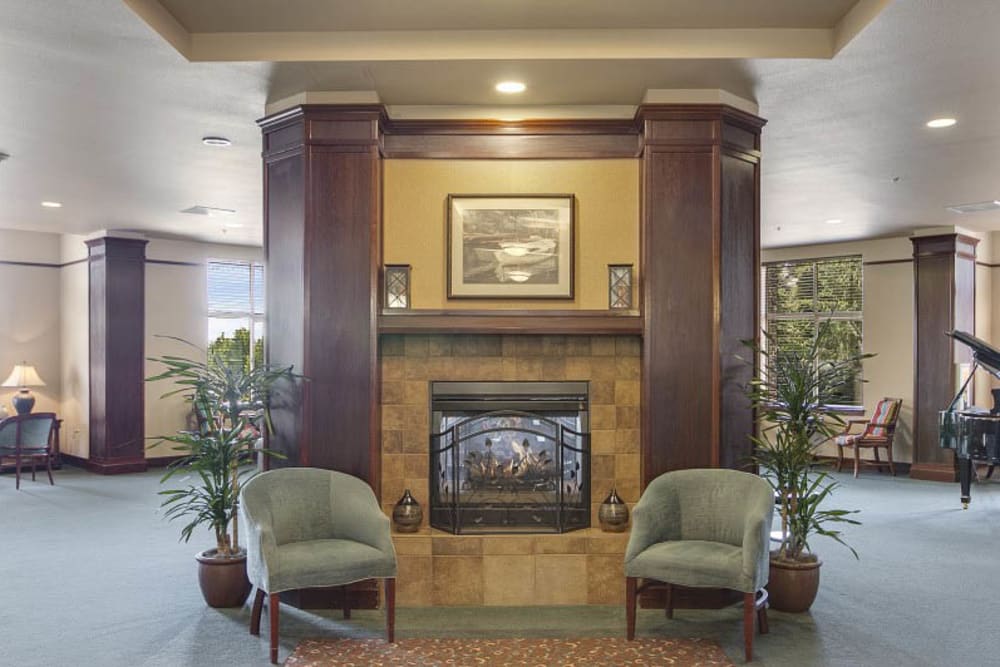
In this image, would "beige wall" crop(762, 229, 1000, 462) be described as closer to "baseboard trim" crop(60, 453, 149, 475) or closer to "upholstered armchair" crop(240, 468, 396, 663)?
"upholstered armchair" crop(240, 468, 396, 663)

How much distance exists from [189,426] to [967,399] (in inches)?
361

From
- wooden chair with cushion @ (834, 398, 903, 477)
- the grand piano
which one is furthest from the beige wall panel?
the grand piano

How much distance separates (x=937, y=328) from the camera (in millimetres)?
8906

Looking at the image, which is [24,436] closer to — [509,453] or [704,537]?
[509,453]

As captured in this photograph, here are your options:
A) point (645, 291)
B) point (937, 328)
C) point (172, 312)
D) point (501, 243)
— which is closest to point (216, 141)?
point (501, 243)

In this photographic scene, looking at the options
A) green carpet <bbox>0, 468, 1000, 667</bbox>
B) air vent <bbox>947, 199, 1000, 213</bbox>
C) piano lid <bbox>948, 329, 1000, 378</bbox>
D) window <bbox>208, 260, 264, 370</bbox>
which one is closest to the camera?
green carpet <bbox>0, 468, 1000, 667</bbox>

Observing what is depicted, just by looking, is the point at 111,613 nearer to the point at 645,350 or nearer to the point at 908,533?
the point at 645,350

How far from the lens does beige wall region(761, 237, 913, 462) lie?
9.31m

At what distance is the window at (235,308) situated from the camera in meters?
10.2

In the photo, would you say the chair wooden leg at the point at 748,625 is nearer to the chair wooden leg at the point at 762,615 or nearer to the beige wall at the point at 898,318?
the chair wooden leg at the point at 762,615

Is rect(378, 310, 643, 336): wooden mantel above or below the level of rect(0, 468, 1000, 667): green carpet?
above

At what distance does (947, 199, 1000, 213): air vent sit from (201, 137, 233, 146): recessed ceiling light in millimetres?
6566

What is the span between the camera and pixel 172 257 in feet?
31.7

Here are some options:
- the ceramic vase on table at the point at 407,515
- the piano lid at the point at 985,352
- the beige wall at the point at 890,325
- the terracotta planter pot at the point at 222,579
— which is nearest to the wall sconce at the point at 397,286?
the ceramic vase on table at the point at 407,515
